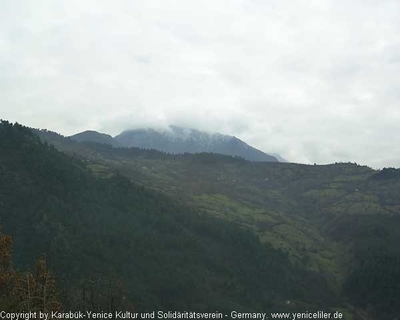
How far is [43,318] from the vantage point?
74.7 ft

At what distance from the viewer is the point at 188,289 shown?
607 ft

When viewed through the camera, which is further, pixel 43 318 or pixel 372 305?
pixel 372 305

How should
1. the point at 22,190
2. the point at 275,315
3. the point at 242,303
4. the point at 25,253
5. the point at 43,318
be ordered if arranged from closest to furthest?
the point at 43,318
the point at 25,253
the point at 275,315
the point at 242,303
the point at 22,190

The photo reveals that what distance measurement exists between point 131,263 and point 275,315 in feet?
216

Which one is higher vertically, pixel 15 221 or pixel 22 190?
pixel 22 190

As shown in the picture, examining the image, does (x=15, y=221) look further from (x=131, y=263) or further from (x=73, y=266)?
(x=131, y=263)

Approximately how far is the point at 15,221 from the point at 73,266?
1525 inches

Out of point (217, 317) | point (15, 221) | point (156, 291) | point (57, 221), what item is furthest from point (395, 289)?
point (15, 221)

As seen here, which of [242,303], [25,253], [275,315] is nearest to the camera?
[25,253]

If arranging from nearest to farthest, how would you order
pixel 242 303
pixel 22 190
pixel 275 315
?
pixel 275 315
pixel 242 303
pixel 22 190

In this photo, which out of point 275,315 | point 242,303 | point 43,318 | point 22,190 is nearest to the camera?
point 43,318

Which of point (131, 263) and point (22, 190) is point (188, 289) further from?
point (22, 190)

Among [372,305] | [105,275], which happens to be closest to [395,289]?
[372,305]

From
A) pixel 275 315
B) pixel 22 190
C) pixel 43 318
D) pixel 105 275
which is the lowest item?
pixel 275 315
